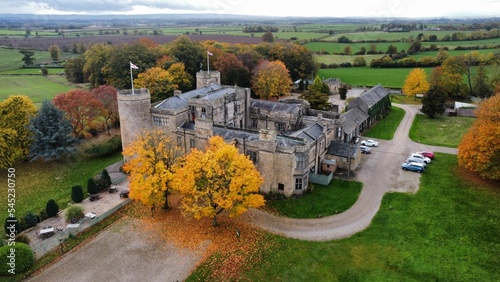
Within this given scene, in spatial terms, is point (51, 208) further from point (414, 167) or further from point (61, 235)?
point (414, 167)

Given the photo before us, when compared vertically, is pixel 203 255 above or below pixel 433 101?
below

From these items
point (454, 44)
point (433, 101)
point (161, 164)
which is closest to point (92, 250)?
point (161, 164)

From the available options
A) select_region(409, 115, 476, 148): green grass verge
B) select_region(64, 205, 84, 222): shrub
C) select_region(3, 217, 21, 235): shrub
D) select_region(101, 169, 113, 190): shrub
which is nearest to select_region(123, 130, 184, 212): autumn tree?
select_region(64, 205, 84, 222): shrub

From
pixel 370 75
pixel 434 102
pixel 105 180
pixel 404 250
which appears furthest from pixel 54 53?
pixel 404 250

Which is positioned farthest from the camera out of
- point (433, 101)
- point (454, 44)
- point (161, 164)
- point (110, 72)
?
point (454, 44)

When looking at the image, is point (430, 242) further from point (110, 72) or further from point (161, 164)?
point (110, 72)

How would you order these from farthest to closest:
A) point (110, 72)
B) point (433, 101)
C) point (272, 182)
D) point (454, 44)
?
point (454, 44) → point (110, 72) → point (433, 101) → point (272, 182)

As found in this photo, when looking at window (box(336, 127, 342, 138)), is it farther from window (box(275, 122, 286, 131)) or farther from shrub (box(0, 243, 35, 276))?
shrub (box(0, 243, 35, 276))
